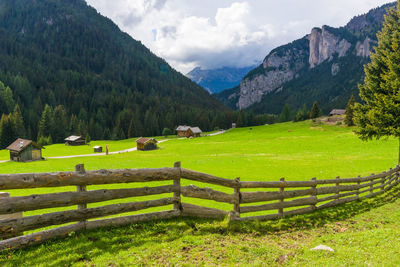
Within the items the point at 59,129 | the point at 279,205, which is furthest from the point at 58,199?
the point at 59,129

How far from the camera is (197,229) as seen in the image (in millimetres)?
9000

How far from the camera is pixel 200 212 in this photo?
1029 cm

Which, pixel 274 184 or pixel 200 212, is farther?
pixel 274 184

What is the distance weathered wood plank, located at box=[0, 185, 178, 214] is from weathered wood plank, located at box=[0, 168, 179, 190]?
0.33m

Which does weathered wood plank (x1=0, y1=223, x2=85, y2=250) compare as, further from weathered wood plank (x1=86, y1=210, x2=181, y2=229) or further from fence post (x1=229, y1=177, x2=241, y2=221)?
fence post (x1=229, y1=177, x2=241, y2=221)

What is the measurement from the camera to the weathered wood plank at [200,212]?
32.8ft

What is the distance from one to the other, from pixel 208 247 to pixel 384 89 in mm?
25816

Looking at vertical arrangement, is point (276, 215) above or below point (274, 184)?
below

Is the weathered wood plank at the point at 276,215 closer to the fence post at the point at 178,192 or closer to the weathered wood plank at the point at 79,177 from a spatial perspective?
the fence post at the point at 178,192

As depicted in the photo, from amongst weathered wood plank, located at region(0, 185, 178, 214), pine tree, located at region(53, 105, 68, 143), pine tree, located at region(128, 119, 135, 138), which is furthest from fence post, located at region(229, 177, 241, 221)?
pine tree, located at region(53, 105, 68, 143)

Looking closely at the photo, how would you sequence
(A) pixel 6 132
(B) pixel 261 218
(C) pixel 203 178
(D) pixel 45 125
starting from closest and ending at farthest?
(C) pixel 203 178 < (B) pixel 261 218 < (A) pixel 6 132 < (D) pixel 45 125

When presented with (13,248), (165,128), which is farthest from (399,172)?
(165,128)

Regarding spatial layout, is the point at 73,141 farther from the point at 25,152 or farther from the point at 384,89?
the point at 384,89

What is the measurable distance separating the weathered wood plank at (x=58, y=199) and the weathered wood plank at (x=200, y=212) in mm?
1966
